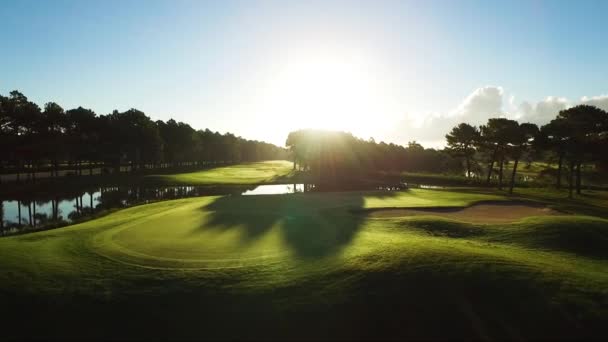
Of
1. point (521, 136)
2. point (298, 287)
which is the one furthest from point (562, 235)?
point (521, 136)

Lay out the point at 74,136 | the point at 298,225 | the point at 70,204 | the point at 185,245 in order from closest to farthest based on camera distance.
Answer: the point at 185,245
the point at 298,225
the point at 70,204
the point at 74,136

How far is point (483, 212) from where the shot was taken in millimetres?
33406

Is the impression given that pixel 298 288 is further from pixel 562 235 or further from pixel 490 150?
pixel 490 150

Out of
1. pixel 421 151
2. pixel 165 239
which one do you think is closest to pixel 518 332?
pixel 165 239

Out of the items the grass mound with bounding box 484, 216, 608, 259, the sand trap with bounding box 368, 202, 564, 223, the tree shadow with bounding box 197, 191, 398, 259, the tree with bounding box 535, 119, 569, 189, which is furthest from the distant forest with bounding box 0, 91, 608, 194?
the tree shadow with bounding box 197, 191, 398, 259

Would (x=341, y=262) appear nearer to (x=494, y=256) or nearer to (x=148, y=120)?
(x=494, y=256)

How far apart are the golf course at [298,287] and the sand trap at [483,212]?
367 inches

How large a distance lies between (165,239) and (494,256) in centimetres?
1643

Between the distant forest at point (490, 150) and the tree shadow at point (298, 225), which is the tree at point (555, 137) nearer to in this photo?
the distant forest at point (490, 150)

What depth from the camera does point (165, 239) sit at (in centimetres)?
1944

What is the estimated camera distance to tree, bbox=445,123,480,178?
272 ft

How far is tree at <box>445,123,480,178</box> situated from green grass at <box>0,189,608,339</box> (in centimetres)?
6822

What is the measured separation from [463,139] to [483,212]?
191 ft

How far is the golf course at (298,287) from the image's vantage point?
1091 centimetres
